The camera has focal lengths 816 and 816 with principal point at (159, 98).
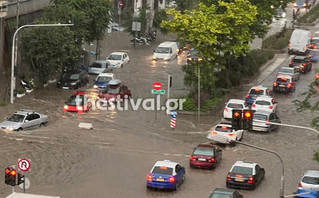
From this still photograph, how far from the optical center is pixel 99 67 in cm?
7506

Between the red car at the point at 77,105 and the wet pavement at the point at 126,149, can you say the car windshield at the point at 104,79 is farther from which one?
the red car at the point at 77,105

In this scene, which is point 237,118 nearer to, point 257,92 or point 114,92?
point 114,92

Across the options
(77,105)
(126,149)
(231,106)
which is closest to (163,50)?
(231,106)

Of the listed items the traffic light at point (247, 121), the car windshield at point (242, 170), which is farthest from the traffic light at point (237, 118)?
the car windshield at point (242, 170)

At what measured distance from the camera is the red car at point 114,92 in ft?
208

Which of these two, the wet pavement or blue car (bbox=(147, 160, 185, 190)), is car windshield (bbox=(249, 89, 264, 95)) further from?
blue car (bbox=(147, 160, 185, 190))

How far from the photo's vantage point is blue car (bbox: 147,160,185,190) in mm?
41344

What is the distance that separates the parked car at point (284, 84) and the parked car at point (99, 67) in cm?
1544

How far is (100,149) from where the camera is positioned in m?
49.8

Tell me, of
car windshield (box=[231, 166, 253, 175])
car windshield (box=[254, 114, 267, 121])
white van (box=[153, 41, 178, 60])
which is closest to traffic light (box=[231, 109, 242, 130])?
car windshield (box=[231, 166, 253, 175])

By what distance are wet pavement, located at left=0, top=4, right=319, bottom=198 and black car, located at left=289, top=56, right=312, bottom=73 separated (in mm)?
9949

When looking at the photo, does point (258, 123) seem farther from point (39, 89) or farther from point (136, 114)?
point (39, 89)

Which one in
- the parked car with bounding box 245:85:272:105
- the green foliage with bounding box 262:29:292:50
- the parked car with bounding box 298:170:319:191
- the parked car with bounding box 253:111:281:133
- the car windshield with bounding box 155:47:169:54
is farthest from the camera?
the green foliage with bounding box 262:29:292:50

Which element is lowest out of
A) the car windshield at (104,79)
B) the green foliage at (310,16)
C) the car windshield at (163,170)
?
the car windshield at (163,170)
